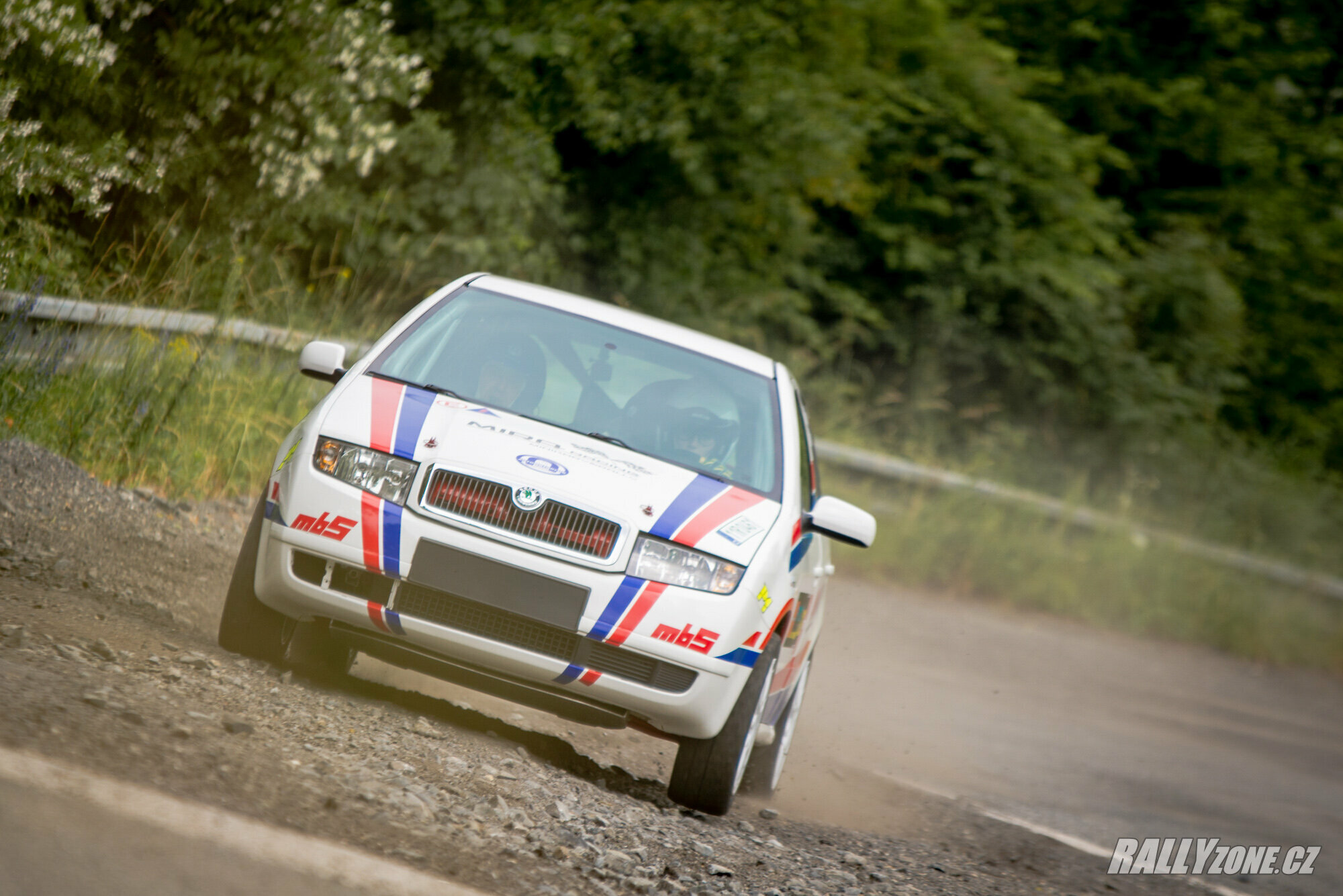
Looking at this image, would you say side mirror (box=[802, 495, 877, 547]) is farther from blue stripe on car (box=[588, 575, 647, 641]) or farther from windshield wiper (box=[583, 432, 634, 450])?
blue stripe on car (box=[588, 575, 647, 641])

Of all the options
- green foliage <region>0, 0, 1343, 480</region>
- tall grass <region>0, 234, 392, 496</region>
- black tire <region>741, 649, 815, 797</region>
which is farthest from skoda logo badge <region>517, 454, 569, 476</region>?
green foliage <region>0, 0, 1343, 480</region>

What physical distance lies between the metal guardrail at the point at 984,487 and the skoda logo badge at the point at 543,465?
3816 millimetres

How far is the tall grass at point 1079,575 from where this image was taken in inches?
540

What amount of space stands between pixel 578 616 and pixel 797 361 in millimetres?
13055

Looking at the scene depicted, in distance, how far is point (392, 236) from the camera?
12773 mm

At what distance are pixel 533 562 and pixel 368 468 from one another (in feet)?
2.19

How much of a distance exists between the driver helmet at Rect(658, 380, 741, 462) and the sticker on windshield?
50 cm

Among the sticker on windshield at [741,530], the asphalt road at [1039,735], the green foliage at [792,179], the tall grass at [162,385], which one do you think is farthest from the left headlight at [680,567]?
the green foliage at [792,179]

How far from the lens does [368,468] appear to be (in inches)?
189

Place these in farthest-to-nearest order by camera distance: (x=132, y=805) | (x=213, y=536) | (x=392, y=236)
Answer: (x=392, y=236) → (x=213, y=536) → (x=132, y=805)

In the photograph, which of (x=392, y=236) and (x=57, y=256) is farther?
(x=392, y=236)

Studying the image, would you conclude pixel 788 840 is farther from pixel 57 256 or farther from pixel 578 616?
pixel 57 256

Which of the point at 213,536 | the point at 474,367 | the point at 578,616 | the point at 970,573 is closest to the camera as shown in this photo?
the point at 578,616

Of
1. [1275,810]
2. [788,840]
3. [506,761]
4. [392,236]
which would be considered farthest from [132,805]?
[392,236]
